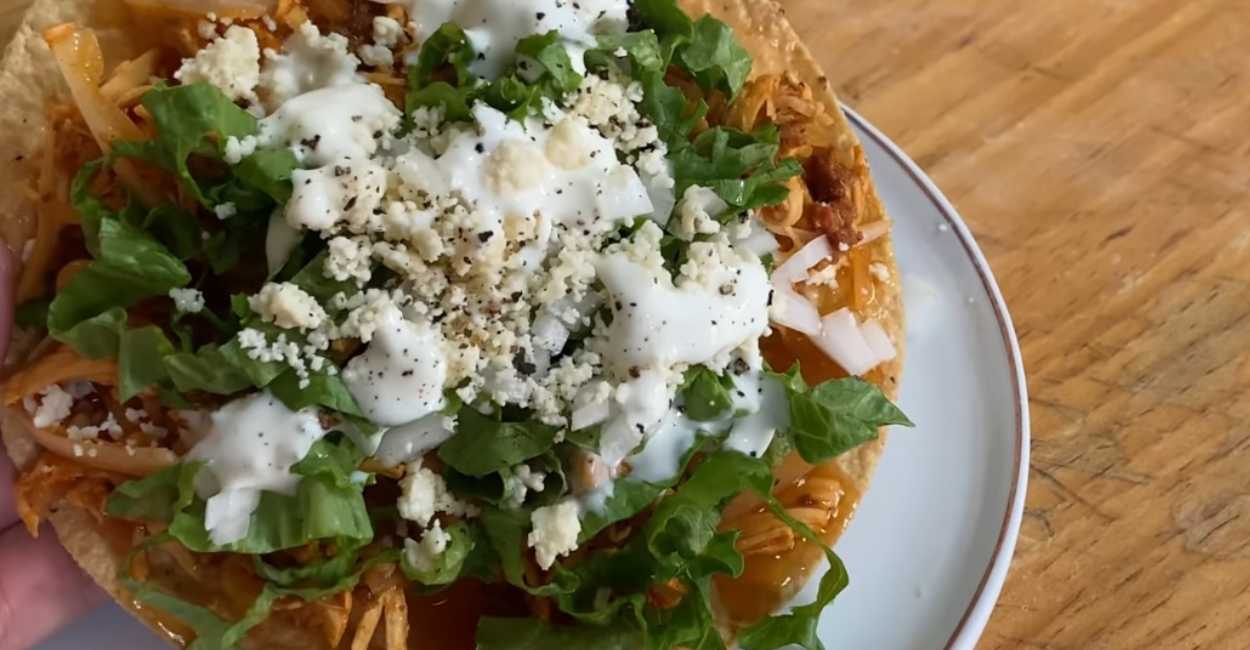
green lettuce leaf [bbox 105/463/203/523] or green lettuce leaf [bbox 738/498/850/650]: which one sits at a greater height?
green lettuce leaf [bbox 105/463/203/523]

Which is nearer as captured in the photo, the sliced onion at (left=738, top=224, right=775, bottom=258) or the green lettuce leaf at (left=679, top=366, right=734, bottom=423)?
the green lettuce leaf at (left=679, top=366, right=734, bottom=423)

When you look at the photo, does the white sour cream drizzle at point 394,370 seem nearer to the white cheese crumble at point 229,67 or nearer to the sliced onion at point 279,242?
the sliced onion at point 279,242

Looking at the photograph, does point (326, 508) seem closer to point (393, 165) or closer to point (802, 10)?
point (393, 165)

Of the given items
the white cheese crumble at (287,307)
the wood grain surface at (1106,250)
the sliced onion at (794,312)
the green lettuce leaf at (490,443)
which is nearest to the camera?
the white cheese crumble at (287,307)

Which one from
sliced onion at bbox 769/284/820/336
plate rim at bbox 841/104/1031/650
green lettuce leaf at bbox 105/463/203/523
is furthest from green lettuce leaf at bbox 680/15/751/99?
green lettuce leaf at bbox 105/463/203/523

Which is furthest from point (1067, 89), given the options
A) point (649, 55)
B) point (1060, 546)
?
point (649, 55)

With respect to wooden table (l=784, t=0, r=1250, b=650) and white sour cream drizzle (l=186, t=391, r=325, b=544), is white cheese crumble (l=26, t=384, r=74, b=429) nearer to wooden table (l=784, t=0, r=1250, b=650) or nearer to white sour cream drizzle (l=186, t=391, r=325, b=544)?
white sour cream drizzle (l=186, t=391, r=325, b=544)

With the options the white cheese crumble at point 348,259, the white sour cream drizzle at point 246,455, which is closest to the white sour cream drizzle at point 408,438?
the white sour cream drizzle at point 246,455
